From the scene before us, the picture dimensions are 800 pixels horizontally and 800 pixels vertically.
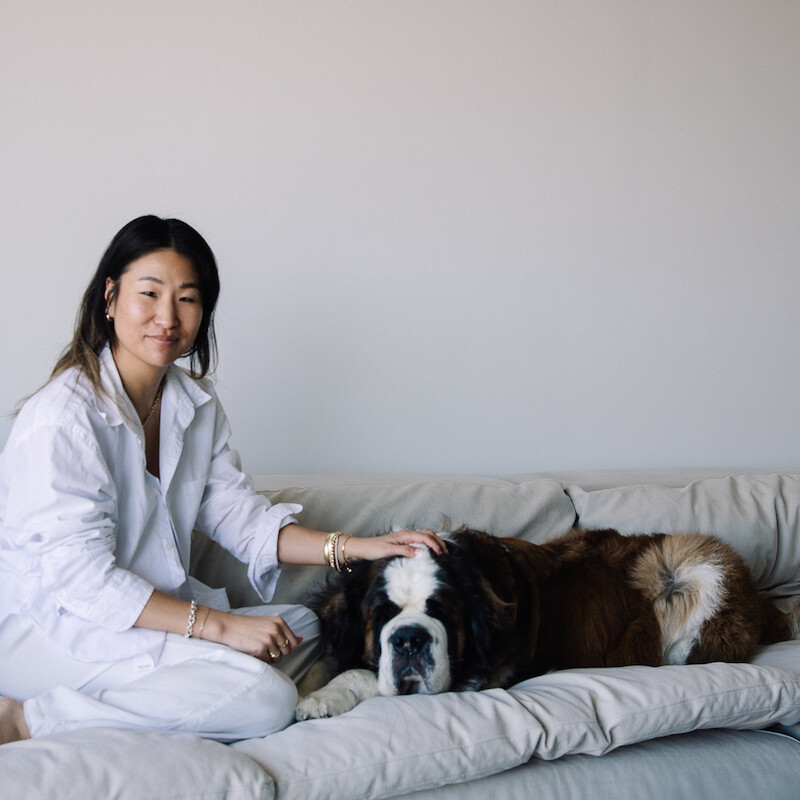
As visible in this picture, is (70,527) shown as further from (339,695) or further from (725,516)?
(725,516)

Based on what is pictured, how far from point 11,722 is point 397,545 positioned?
2.89ft

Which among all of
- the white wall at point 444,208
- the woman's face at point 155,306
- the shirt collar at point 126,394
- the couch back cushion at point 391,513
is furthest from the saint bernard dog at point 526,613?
the white wall at point 444,208

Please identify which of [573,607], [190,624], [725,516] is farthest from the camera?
[725,516]

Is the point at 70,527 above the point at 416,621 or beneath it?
above

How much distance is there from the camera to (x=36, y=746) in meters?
1.45

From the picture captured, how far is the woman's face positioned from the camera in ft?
5.99

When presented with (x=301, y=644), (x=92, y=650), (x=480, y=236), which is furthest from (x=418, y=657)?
(x=480, y=236)

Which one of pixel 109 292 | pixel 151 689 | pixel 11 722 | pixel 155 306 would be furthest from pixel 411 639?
pixel 109 292

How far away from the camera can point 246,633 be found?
1.73 metres

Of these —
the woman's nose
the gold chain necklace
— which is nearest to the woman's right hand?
the gold chain necklace

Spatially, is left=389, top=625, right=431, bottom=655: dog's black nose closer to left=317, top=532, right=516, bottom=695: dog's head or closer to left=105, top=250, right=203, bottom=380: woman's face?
left=317, top=532, right=516, bottom=695: dog's head

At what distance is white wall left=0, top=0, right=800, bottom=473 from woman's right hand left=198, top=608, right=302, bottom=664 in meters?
1.30

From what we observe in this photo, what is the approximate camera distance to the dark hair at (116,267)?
1841mm

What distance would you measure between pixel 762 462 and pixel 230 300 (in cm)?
226
